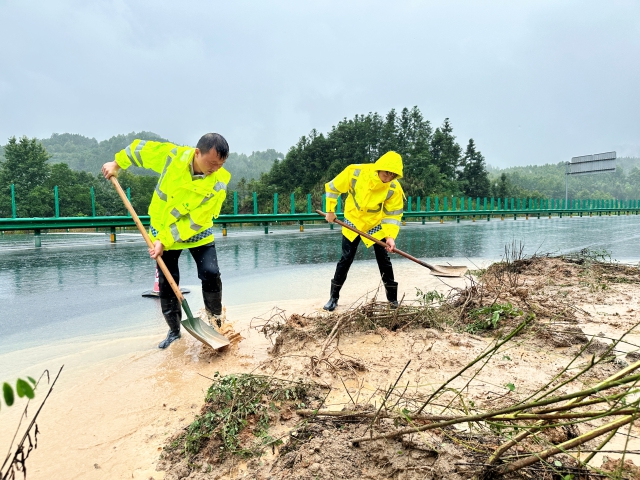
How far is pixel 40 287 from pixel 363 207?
440 centimetres

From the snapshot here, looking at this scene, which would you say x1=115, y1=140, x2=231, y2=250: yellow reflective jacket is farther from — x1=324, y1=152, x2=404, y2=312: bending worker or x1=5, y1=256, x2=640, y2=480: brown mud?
x1=324, y1=152, x2=404, y2=312: bending worker

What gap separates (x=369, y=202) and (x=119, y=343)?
9.25 ft

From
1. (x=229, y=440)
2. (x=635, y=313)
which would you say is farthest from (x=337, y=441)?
(x=635, y=313)

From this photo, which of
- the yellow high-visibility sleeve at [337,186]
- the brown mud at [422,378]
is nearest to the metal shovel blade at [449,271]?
the brown mud at [422,378]

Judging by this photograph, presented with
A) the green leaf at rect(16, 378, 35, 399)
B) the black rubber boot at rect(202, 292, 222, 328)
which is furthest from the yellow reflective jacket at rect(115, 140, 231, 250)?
the green leaf at rect(16, 378, 35, 399)

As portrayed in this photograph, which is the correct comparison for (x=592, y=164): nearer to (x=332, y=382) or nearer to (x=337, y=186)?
(x=337, y=186)

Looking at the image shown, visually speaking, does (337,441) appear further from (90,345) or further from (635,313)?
(635,313)

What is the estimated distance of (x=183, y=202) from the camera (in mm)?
3406

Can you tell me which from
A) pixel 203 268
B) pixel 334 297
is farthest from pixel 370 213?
pixel 203 268

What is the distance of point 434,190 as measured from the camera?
149 feet

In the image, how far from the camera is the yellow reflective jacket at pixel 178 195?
3383 mm

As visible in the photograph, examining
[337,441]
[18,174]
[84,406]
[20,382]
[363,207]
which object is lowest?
[84,406]

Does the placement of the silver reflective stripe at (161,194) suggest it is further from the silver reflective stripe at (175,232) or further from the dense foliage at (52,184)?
the dense foliage at (52,184)

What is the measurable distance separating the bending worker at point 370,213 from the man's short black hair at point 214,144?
1.60 metres
